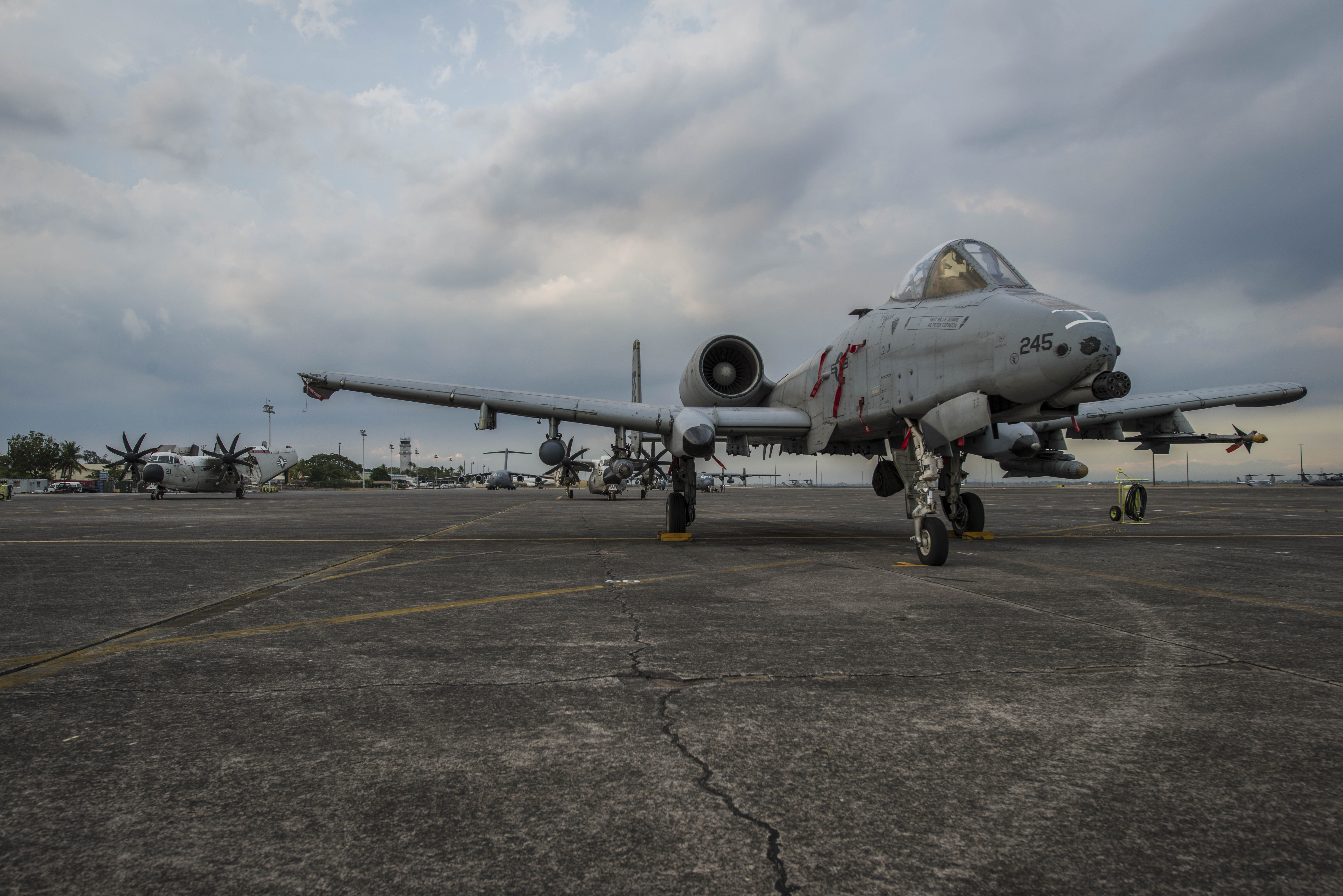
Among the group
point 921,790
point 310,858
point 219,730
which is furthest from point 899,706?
point 219,730

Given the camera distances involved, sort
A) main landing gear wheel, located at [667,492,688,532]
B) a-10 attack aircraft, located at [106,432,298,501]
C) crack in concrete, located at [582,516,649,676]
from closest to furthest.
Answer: crack in concrete, located at [582,516,649,676]
main landing gear wheel, located at [667,492,688,532]
a-10 attack aircraft, located at [106,432,298,501]

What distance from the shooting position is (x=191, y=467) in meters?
37.2

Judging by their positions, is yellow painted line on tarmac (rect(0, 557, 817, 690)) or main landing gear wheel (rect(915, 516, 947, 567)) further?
main landing gear wheel (rect(915, 516, 947, 567))

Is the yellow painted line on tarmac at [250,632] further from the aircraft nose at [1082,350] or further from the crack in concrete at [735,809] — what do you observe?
the aircraft nose at [1082,350]

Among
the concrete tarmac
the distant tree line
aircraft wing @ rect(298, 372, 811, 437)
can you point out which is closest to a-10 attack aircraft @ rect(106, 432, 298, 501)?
aircraft wing @ rect(298, 372, 811, 437)

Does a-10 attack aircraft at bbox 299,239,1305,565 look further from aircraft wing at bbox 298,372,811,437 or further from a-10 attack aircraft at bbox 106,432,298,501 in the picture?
a-10 attack aircraft at bbox 106,432,298,501

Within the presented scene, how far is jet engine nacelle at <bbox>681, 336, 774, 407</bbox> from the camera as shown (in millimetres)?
14141

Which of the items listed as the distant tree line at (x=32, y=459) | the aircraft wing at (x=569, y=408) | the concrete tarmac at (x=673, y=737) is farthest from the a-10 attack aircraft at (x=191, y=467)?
the distant tree line at (x=32, y=459)

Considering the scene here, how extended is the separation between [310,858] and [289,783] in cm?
54

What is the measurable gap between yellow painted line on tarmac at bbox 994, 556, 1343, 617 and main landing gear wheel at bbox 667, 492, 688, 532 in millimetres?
5517

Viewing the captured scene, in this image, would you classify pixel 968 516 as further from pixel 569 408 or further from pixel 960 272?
pixel 569 408

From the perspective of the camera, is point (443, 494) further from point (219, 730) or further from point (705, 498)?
point (219, 730)

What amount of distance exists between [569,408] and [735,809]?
11.3 metres

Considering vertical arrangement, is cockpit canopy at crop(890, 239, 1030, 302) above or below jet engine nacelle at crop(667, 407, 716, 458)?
above
